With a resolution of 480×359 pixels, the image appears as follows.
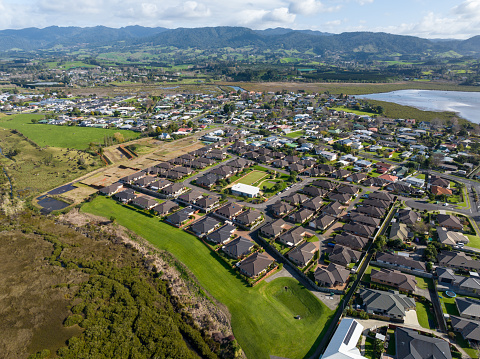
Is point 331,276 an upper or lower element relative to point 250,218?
upper

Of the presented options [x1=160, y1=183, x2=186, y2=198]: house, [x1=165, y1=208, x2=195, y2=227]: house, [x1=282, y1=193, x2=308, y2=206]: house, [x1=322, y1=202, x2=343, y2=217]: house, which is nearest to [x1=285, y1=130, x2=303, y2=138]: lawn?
[x1=282, y1=193, x2=308, y2=206]: house

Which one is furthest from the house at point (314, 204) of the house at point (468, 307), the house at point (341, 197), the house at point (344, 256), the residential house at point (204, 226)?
the house at point (468, 307)

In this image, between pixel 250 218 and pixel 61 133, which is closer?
pixel 250 218

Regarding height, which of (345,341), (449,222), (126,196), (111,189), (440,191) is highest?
(440,191)

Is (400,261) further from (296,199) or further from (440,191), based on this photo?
(440,191)

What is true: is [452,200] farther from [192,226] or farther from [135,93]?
[135,93]

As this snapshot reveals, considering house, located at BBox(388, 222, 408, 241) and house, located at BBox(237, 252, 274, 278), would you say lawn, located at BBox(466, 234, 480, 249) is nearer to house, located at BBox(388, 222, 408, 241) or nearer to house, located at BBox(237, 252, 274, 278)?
house, located at BBox(388, 222, 408, 241)

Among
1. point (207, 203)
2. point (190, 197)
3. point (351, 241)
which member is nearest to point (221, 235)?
point (207, 203)
